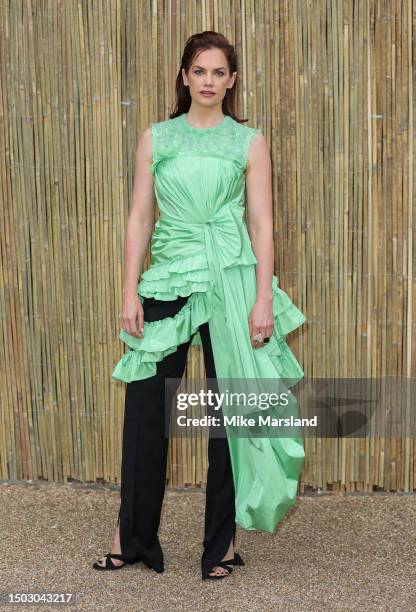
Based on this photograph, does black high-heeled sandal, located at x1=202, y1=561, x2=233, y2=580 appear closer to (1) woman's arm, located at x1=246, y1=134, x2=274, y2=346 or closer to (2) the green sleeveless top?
(1) woman's arm, located at x1=246, y1=134, x2=274, y2=346

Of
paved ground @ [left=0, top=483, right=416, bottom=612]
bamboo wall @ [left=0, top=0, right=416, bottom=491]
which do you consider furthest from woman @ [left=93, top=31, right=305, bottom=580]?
bamboo wall @ [left=0, top=0, right=416, bottom=491]

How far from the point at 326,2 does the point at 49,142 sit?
3.52 ft

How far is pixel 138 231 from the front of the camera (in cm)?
281

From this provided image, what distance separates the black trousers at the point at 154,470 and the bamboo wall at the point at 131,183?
A: 0.66m

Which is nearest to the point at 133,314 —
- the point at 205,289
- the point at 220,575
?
the point at 205,289

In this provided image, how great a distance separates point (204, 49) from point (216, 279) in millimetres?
651

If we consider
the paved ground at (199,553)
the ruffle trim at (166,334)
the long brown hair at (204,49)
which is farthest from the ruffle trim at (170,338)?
the paved ground at (199,553)

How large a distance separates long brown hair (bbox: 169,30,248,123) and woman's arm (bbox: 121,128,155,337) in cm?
16

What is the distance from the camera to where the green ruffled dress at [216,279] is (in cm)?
271

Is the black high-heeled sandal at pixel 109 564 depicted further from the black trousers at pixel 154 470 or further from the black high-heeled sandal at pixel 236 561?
the black high-heeled sandal at pixel 236 561

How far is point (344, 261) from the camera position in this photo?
3.39m

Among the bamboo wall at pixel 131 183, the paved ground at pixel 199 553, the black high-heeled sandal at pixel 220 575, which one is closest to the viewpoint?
the paved ground at pixel 199 553

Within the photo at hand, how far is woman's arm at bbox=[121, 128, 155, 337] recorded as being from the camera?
2.76 meters

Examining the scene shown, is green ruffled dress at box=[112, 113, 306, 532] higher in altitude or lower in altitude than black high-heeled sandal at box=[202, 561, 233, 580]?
higher
